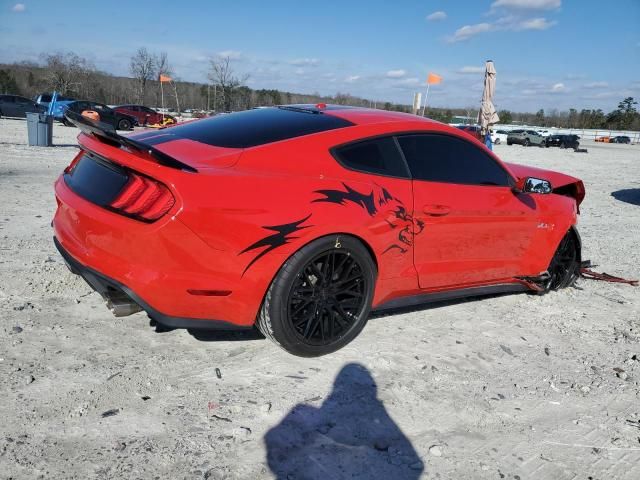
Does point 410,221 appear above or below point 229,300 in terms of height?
above

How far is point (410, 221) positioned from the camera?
325 cm

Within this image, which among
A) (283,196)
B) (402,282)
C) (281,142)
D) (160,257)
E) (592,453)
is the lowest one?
(592,453)

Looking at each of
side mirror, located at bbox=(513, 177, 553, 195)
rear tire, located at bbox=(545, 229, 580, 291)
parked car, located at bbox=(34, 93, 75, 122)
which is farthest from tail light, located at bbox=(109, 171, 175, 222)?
parked car, located at bbox=(34, 93, 75, 122)

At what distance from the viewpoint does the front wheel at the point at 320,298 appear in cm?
281

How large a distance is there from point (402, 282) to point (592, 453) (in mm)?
1425

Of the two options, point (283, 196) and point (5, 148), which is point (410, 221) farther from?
point (5, 148)

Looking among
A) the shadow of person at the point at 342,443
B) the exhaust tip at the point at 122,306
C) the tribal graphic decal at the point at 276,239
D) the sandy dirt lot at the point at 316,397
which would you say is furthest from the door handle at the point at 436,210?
the exhaust tip at the point at 122,306

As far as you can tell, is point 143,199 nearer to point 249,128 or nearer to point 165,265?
point 165,265

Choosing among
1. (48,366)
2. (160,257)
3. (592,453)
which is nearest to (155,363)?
(48,366)

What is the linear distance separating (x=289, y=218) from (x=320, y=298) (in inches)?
22.4

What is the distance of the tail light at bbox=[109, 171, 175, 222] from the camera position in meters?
2.49

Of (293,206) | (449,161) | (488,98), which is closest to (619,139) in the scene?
(488,98)

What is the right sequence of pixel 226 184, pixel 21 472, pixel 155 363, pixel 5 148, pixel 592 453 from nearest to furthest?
1. pixel 21 472
2. pixel 592 453
3. pixel 226 184
4. pixel 155 363
5. pixel 5 148

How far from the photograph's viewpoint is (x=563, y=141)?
41438 millimetres
